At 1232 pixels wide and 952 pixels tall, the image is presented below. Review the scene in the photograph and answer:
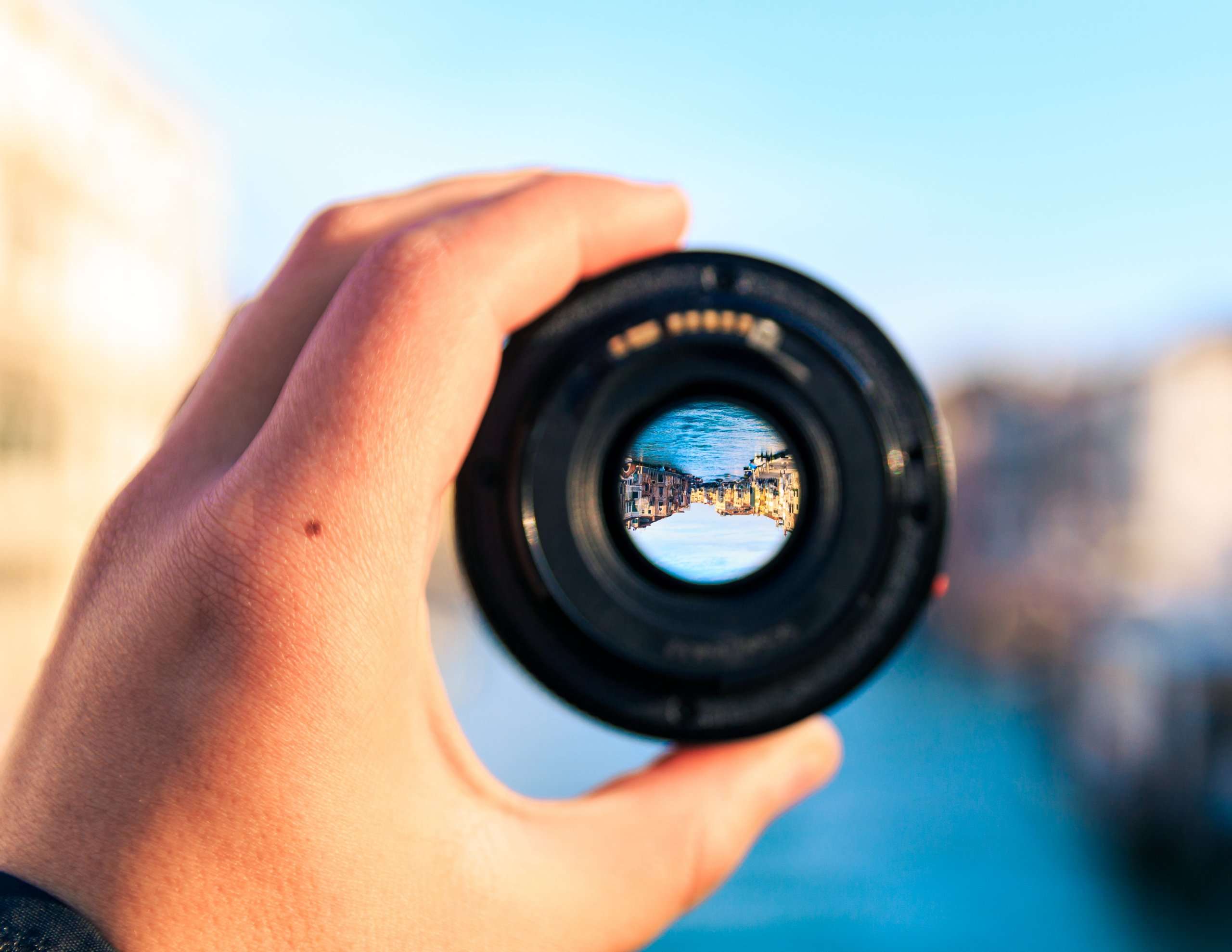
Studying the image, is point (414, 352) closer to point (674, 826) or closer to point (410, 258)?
point (410, 258)

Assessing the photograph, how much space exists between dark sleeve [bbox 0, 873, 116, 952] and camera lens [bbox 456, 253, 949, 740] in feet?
2.21

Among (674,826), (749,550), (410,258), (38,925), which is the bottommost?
(38,925)

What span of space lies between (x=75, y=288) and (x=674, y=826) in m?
25.4

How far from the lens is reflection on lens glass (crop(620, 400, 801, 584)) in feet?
4.53

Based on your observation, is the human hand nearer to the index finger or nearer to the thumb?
the index finger

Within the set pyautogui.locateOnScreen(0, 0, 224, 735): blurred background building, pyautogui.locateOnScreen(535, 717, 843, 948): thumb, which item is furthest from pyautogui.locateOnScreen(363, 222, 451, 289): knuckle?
pyautogui.locateOnScreen(0, 0, 224, 735): blurred background building

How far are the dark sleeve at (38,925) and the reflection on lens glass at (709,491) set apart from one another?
88 centimetres

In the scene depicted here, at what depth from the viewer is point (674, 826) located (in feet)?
5.49

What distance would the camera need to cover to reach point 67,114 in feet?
68.5

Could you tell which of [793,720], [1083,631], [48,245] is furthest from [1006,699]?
[793,720]

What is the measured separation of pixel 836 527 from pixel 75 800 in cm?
114

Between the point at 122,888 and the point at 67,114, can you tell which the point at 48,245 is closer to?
the point at 67,114

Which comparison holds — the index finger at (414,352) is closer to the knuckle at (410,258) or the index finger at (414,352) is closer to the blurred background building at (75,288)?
the knuckle at (410,258)

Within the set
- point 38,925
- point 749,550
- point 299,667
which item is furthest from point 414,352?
point 38,925
